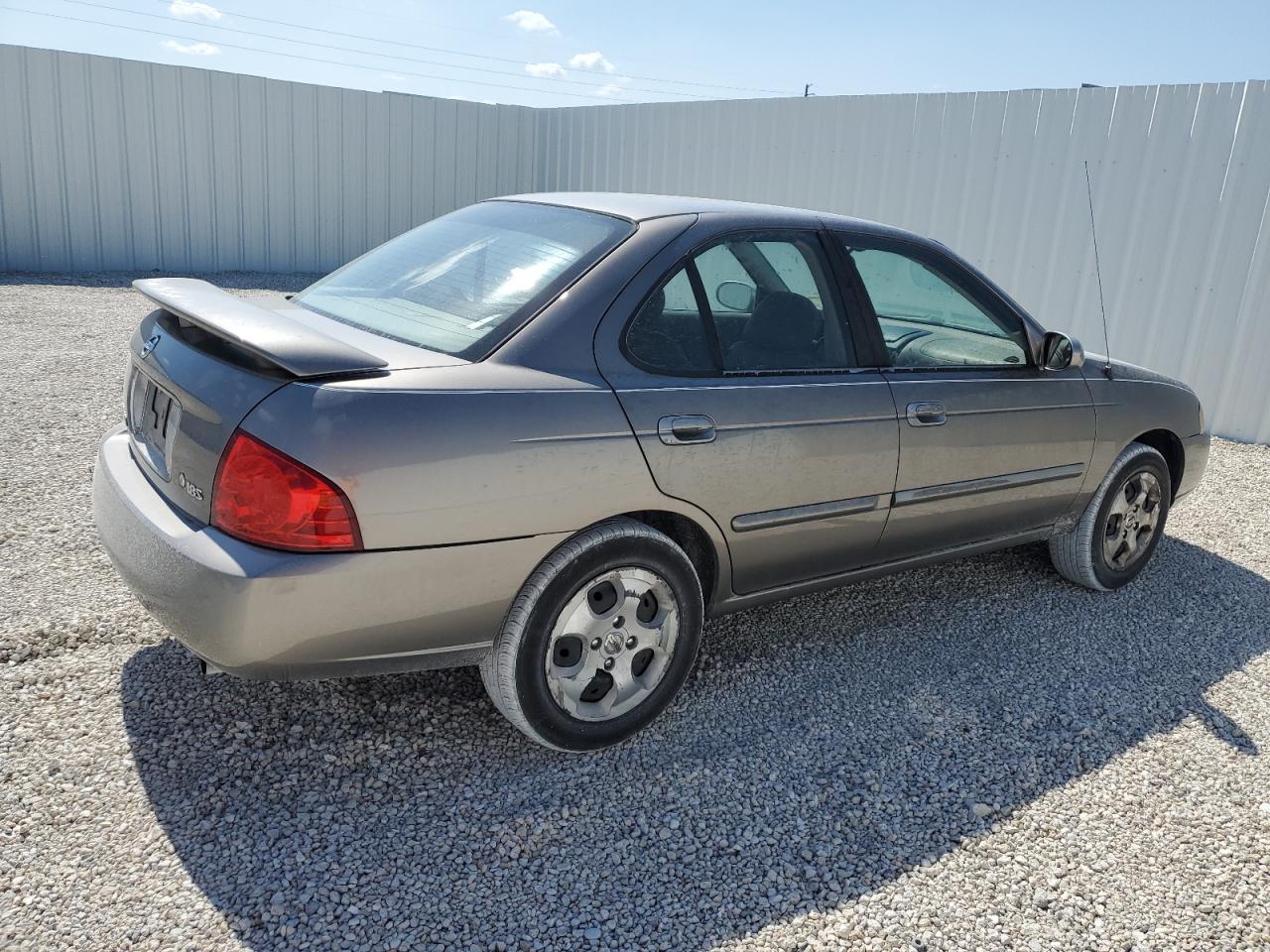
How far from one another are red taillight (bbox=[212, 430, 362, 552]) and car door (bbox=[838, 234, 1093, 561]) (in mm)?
2006

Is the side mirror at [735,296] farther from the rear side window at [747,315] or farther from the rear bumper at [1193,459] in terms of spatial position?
the rear bumper at [1193,459]

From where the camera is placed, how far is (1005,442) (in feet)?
12.6

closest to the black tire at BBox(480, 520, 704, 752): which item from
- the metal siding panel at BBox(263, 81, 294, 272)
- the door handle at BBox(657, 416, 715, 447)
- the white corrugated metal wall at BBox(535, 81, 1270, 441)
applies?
the door handle at BBox(657, 416, 715, 447)

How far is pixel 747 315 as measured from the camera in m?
3.32

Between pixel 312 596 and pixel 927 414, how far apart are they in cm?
222

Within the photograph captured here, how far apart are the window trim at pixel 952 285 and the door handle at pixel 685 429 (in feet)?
2.92

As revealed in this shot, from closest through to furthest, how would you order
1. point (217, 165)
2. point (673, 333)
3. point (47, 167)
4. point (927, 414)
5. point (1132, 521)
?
point (673, 333) < point (927, 414) < point (1132, 521) < point (47, 167) < point (217, 165)

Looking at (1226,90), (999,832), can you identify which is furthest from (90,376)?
(1226,90)

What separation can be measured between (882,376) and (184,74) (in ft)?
43.3

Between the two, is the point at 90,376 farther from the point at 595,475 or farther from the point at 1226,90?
the point at 1226,90

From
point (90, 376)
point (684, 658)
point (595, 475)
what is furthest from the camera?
point (90, 376)

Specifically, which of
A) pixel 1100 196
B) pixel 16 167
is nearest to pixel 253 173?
pixel 16 167

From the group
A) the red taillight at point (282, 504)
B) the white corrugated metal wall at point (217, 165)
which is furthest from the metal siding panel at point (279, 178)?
the red taillight at point (282, 504)

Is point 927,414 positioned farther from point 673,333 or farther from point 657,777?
point 657,777
